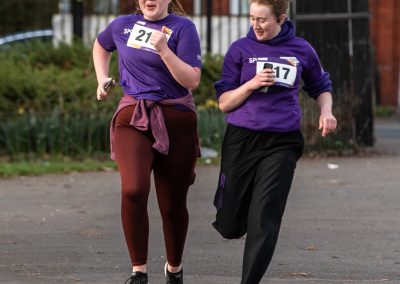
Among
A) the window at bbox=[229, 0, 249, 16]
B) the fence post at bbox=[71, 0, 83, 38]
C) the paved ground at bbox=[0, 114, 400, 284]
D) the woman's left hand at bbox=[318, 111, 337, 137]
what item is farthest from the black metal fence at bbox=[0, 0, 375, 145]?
the woman's left hand at bbox=[318, 111, 337, 137]

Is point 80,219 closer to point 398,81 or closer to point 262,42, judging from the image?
point 262,42

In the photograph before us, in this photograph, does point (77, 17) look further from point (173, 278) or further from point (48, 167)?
point (173, 278)

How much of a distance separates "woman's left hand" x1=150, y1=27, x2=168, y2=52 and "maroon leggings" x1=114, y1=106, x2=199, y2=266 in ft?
1.29

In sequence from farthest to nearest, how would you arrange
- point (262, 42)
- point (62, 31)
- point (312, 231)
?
point (62, 31)
point (312, 231)
point (262, 42)

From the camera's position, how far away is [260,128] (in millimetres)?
6344

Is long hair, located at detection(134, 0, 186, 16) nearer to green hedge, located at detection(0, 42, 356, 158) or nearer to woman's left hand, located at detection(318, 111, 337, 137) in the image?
woman's left hand, located at detection(318, 111, 337, 137)

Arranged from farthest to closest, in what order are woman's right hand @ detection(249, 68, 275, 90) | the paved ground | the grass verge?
the grass verge → the paved ground → woman's right hand @ detection(249, 68, 275, 90)

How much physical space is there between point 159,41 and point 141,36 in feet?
0.80

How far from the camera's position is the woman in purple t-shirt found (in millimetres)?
6555

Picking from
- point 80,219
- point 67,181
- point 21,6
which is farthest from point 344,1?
point 21,6

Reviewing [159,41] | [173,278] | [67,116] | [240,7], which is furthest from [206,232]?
[240,7]

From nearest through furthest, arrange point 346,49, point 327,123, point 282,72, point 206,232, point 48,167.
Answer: point 282,72 < point 327,123 < point 206,232 < point 48,167 < point 346,49

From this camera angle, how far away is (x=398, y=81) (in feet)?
81.4

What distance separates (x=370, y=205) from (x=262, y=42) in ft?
14.2
